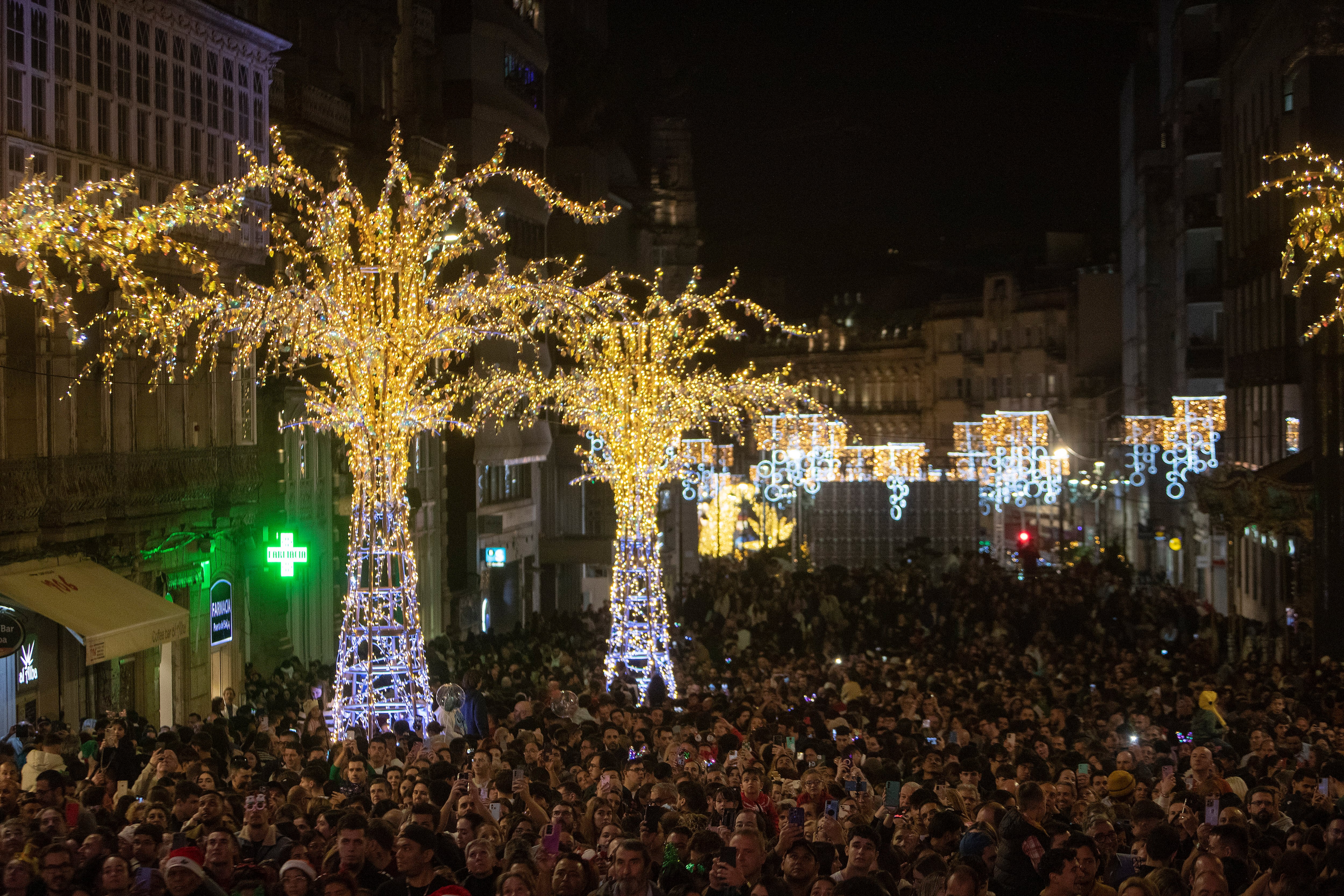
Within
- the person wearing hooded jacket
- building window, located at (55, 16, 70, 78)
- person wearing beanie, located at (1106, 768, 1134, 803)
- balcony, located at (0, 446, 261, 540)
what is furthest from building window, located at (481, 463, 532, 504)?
the person wearing hooded jacket

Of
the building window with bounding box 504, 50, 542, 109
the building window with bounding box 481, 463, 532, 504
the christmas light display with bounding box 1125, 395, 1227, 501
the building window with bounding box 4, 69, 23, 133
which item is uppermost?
the building window with bounding box 504, 50, 542, 109

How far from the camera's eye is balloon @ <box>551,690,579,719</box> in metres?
17.8

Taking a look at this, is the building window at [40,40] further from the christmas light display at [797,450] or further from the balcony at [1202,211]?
the balcony at [1202,211]

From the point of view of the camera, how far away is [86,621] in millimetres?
18875

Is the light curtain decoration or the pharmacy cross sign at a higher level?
the light curtain decoration

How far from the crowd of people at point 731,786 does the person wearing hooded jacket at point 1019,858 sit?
13mm

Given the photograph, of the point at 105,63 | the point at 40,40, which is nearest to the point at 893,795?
the point at 40,40

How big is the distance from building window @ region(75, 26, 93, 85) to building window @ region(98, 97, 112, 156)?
337 mm

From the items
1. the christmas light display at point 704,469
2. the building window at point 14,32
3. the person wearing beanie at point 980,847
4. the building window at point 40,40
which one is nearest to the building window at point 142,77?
the building window at point 40,40

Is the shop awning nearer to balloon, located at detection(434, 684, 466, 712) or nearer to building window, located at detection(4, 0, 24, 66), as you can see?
balloon, located at detection(434, 684, 466, 712)

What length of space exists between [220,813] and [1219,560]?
37889 millimetres

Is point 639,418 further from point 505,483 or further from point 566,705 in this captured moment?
point 505,483

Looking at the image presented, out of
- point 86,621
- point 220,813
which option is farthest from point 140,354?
point 220,813

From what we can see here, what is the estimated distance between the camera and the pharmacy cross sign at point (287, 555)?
80.4 feet
